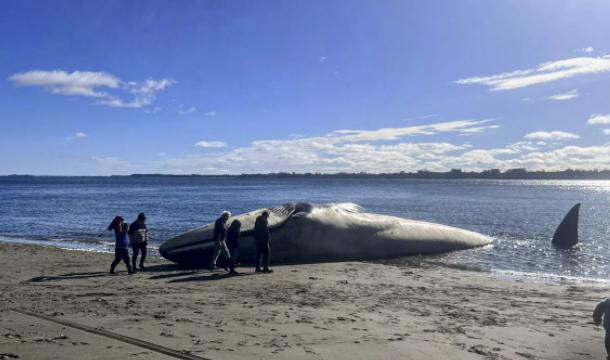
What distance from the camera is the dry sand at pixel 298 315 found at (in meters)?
6.59

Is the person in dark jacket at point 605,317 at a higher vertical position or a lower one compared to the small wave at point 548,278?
higher

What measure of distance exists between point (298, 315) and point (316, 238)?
7949 mm

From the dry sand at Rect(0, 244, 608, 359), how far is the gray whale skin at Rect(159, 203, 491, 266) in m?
1.46

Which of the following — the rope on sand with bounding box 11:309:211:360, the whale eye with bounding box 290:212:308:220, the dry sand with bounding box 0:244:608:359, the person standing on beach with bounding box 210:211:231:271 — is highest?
the whale eye with bounding box 290:212:308:220

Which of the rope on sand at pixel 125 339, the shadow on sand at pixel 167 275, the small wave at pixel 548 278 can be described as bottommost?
the small wave at pixel 548 278

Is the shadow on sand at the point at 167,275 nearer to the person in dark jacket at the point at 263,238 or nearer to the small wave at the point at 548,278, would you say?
the person in dark jacket at the point at 263,238

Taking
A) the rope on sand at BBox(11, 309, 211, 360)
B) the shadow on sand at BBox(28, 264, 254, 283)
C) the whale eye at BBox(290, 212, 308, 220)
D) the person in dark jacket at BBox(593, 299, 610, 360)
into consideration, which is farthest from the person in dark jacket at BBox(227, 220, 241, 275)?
the person in dark jacket at BBox(593, 299, 610, 360)

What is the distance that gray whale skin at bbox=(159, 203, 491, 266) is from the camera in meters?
15.3

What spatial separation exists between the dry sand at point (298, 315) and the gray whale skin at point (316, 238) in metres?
1.46

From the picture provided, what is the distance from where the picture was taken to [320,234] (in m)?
16.5

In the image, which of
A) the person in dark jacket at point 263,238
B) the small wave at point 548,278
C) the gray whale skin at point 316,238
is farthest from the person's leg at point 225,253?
the small wave at point 548,278

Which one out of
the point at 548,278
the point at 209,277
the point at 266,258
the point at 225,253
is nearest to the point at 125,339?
the point at 209,277

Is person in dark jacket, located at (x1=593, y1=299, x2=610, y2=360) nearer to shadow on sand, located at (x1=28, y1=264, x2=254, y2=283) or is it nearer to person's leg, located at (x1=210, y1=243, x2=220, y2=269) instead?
shadow on sand, located at (x1=28, y1=264, x2=254, y2=283)

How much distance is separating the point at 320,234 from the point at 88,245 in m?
10.9
